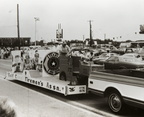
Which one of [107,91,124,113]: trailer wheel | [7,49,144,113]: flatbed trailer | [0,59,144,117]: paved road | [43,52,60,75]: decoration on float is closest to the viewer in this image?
[7,49,144,113]: flatbed trailer

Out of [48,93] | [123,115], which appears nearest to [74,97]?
[48,93]

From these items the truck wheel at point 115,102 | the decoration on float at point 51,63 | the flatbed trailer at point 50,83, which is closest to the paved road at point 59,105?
the truck wheel at point 115,102

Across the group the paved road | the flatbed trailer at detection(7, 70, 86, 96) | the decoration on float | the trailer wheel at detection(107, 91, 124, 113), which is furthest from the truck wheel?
the decoration on float

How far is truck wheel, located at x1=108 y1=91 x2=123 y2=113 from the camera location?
691 cm

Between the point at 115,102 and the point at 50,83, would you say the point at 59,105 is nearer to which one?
the point at 50,83

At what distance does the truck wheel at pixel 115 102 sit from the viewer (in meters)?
6.91

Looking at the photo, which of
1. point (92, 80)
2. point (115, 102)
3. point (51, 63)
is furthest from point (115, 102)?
point (51, 63)

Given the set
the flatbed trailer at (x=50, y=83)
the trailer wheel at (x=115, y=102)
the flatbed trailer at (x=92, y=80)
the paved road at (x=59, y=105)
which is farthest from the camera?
the flatbed trailer at (x=50, y=83)

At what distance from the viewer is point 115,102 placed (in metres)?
7.13

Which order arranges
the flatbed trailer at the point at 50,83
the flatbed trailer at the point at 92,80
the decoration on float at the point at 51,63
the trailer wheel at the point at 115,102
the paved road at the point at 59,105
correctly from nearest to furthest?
the flatbed trailer at the point at 92,80 < the trailer wheel at the point at 115,102 < the paved road at the point at 59,105 < the flatbed trailer at the point at 50,83 < the decoration on float at the point at 51,63

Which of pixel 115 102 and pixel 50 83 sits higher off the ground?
pixel 50 83

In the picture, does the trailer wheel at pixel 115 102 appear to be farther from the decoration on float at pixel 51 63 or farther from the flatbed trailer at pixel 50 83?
the decoration on float at pixel 51 63

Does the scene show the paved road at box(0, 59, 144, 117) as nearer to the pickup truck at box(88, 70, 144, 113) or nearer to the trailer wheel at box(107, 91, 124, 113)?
the trailer wheel at box(107, 91, 124, 113)

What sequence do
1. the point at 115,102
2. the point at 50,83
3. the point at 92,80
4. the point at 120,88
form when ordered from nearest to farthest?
the point at 120,88
the point at 115,102
the point at 92,80
the point at 50,83
